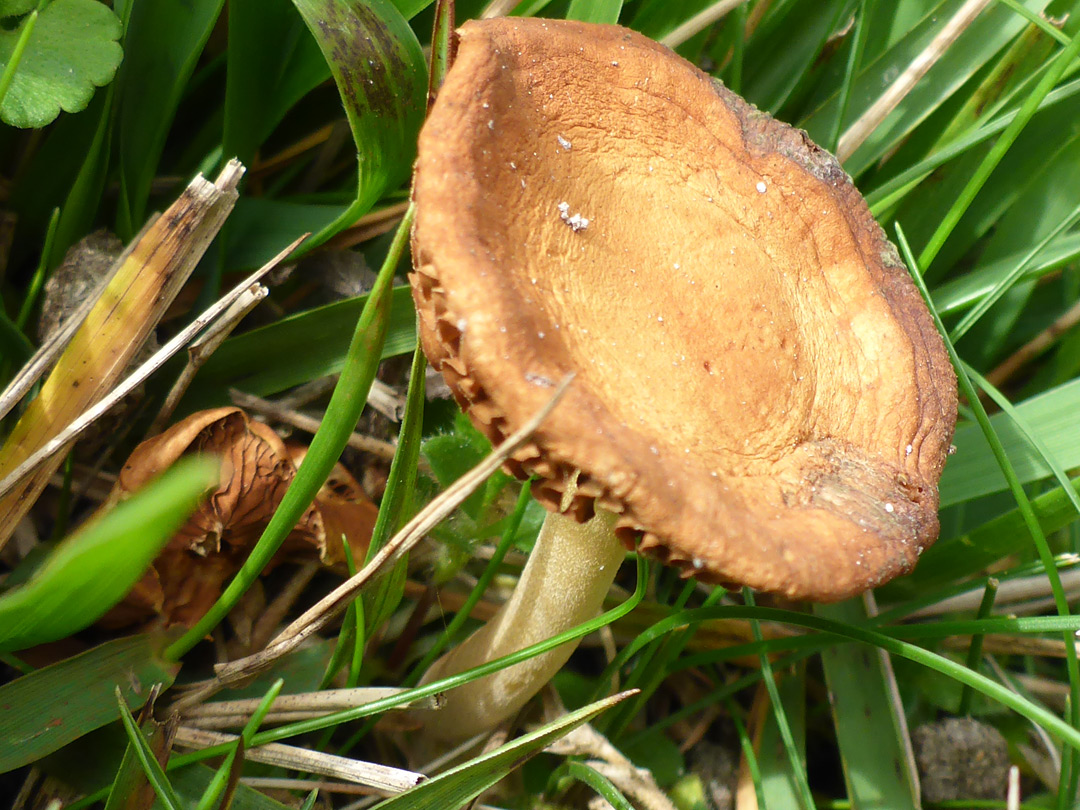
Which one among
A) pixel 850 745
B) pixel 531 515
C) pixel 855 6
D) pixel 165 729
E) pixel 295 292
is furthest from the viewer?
pixel 855 6

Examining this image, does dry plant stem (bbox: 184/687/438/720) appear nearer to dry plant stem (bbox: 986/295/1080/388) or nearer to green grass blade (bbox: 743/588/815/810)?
green grass blade (bbox: 743/588/815/810)

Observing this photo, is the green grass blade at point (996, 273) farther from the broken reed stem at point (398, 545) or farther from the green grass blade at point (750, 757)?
the broken reed stem at point (398, 545)

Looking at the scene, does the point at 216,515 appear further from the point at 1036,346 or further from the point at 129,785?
the point at 1036,346

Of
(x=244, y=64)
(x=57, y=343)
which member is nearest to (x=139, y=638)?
(x=57, y=343)

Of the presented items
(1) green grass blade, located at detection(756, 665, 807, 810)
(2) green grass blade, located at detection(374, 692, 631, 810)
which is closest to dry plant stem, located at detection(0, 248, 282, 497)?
(2) green grass blade, located at detection(374, 692, 631, 810)

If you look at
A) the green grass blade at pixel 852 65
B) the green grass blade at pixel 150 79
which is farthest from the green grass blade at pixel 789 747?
the green grass blade at pixel 150 79

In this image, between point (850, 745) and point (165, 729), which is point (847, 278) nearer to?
point (850, 745)

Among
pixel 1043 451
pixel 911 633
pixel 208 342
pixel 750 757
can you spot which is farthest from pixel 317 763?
pixel 1043 451
